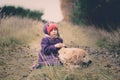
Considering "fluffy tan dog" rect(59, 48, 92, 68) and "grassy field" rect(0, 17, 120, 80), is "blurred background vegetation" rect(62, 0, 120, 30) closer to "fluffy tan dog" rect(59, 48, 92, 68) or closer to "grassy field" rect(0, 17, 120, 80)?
"grassy field" rect(0, 17, 120, 80)

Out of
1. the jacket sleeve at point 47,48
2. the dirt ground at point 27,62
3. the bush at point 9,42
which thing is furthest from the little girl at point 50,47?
the bush at point 9,42

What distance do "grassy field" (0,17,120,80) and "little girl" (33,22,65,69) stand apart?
9.6 inches

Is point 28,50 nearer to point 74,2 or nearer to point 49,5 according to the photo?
point 49,5

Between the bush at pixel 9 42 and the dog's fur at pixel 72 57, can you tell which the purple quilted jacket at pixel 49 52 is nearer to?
the dog's fur at pixel 72 57

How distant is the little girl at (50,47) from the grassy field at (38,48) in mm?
244

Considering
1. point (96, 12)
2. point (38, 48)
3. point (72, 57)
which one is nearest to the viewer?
point (72, 57)

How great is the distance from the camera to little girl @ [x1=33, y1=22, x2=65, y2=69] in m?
4.11

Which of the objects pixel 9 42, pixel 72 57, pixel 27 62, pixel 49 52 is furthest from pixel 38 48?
pixel 72 57

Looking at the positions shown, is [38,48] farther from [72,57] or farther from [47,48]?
[72,57]

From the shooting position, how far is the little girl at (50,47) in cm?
411

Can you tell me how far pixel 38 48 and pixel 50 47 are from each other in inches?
63.3

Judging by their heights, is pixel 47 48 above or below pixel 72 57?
above

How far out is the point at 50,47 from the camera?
13.6 feet

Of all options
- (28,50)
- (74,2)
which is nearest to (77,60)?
(28,50)
